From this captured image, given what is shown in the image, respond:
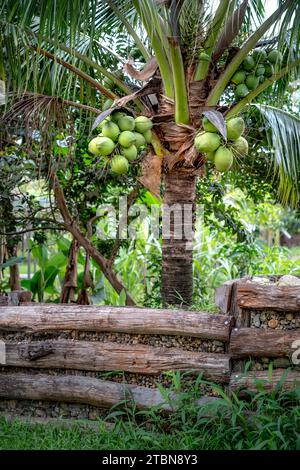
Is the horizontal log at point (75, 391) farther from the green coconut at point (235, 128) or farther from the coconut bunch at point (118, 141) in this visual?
the green coconut at point (235, 128)

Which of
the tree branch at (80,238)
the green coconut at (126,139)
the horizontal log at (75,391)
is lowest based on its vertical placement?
the horizontal log at (75,391)

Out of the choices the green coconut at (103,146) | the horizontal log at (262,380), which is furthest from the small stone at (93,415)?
the green coconut at (103,146)

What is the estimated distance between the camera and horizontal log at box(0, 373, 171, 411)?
4059 millimetres

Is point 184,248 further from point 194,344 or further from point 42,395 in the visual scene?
point 42,395

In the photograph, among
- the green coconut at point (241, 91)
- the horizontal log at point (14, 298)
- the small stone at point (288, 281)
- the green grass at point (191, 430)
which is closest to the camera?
the green grass at point (191, 430)

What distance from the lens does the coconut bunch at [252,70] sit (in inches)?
178

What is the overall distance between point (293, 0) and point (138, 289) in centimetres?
490

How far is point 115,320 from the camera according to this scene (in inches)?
167

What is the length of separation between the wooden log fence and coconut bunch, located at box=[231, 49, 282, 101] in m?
1.50

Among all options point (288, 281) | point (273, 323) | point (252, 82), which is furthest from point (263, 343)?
point (252, 82)

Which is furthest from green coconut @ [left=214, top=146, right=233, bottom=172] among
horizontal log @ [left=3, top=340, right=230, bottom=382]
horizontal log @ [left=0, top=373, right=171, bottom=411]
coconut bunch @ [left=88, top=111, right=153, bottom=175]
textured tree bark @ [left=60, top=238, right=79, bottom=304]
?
textured tree bark @ [left=60, top=238, right=79, bottom=304]

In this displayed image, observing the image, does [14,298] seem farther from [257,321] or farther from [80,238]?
[257,321]

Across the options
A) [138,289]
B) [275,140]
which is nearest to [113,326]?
[275,140]
